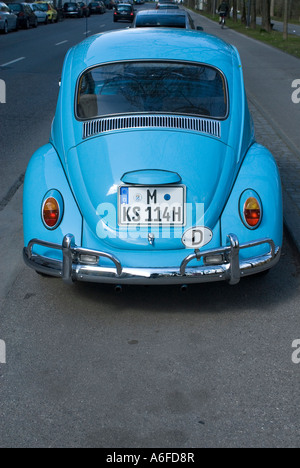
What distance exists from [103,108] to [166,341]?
1894mm

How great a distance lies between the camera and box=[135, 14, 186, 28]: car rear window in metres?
15.4

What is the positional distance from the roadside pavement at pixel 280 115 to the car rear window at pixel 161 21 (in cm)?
216

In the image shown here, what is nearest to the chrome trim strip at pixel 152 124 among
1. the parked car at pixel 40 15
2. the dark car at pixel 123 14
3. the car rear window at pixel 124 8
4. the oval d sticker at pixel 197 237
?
the oval d sticker at pixel 197 237

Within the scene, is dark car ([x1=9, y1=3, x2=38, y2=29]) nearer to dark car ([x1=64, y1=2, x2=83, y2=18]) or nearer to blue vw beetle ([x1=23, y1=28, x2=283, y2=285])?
dark car ([x1=64, y1=2, x2=83, y2=18])

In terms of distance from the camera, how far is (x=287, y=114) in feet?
37.9

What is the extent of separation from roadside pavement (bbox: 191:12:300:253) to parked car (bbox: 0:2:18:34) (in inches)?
630

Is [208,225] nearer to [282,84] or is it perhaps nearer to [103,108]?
[103,108]

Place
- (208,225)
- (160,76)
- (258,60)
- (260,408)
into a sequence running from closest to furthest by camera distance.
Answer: (260,408) → (208,225) → (160,76) → (258,60)

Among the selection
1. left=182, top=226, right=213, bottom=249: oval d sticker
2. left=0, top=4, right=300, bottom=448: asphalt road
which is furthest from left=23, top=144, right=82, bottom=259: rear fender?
left=182, top=226, right=213, bottom=249: oval d sticker

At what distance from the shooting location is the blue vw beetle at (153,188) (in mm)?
4039

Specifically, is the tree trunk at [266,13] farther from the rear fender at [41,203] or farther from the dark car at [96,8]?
the rear fender at [41,203]

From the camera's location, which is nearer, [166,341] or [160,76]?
[166,341]

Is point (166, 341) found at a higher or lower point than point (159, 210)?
lower
